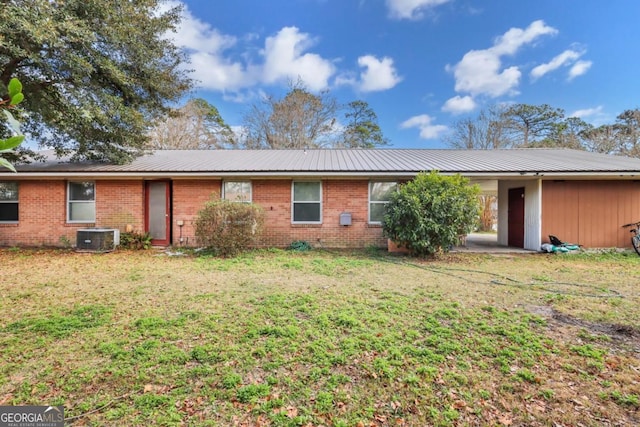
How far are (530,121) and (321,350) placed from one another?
27.1 m

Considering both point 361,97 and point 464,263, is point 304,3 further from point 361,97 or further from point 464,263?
point 361,97

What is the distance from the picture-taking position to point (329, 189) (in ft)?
32.7

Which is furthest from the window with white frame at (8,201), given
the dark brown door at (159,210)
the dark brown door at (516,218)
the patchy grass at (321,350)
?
the dark brown door at (516,218)

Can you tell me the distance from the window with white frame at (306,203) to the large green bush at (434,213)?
9.20 feet

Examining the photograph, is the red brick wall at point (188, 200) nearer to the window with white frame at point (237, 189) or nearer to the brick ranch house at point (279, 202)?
the brick ranch house at point (279, 202)

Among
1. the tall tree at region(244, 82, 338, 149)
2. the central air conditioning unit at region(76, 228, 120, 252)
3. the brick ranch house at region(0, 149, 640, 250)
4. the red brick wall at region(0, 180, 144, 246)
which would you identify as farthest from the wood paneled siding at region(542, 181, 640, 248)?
the tall tree at region(244, 82, 338, 149)

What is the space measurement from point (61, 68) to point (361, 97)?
20834mm

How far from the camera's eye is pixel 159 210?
33.3ft

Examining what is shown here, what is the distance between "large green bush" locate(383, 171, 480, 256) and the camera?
25.7 feet

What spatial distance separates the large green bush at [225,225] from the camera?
8.23 metres

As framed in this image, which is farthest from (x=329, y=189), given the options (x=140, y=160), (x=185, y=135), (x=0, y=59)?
(x=185, y=135)

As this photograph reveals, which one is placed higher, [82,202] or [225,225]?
[82,202]

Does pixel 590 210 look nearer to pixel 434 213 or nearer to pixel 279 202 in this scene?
pixel 434 213

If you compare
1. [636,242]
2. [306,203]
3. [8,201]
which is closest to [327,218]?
[306,203]
